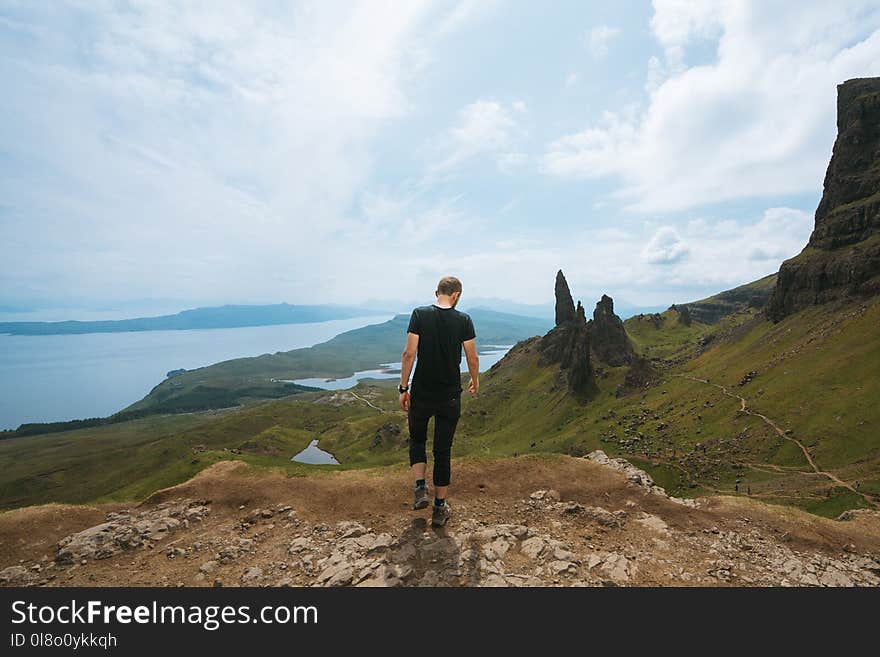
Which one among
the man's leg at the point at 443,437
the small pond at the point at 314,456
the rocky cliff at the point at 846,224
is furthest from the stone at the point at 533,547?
the small pond at the point at 314,456

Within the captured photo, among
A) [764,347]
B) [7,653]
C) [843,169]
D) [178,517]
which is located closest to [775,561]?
[7,653]

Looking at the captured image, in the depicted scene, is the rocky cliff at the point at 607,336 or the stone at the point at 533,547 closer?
the stone at the point at 533,547

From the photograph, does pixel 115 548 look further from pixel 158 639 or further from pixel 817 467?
pixel 817 467

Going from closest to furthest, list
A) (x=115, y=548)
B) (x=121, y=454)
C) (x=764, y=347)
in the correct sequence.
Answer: (x=115, y=548) < (x=764, y=347) < (x=121, y=454)

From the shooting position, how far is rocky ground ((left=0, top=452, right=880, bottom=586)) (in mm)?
9281

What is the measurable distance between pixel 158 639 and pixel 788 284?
151 m

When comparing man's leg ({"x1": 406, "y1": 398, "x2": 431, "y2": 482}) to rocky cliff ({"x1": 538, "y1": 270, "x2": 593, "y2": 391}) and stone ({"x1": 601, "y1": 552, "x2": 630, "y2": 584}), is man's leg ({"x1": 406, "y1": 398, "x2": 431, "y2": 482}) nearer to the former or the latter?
stone ({"x1": 601, "y1": 552, "x2": 630, "y2": 584})

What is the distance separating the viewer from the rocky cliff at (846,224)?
315 feet

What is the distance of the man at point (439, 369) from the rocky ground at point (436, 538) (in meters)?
2.23

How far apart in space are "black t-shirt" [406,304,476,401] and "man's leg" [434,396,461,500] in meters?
0.34

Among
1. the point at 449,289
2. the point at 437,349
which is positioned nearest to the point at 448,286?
the point at 449,289

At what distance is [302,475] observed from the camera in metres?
17.2

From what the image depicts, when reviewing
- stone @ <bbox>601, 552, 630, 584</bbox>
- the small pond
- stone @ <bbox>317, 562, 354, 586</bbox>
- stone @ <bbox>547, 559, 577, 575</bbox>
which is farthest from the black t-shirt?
the small pond

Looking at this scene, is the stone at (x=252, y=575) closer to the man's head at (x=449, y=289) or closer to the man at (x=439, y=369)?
the man at (x=439, y=369)
